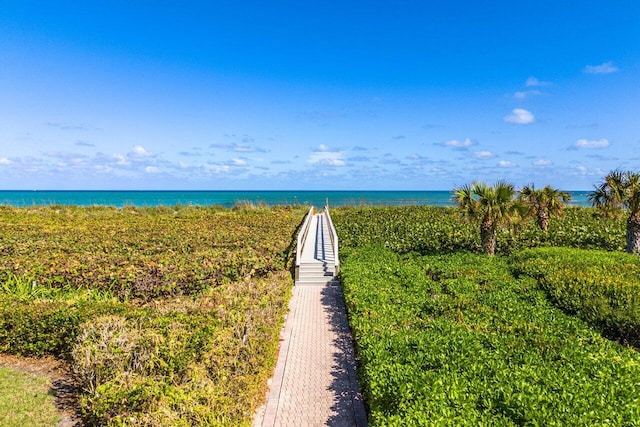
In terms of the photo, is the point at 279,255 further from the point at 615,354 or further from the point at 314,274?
the point at 615,354

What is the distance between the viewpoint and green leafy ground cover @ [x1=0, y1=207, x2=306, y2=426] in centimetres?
441

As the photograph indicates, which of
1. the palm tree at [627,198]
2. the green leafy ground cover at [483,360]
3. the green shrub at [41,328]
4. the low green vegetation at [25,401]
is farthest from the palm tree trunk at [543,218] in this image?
the low green vegetation at [25,401]

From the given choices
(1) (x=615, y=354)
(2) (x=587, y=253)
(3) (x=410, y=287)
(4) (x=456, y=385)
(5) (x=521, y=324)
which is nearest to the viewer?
(4) (x=456, y=385)

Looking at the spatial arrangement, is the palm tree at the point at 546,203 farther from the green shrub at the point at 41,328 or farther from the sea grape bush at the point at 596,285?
the green shrub at the point at 41,328

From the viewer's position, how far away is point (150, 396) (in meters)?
4.31

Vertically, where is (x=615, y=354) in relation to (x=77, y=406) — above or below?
above

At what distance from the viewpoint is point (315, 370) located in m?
6.65

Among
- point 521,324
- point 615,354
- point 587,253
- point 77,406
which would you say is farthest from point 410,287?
point 587,253

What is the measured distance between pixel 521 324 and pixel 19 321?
934cm

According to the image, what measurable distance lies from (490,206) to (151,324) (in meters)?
12.4

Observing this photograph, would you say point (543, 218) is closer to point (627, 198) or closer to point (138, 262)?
point (627, 198)

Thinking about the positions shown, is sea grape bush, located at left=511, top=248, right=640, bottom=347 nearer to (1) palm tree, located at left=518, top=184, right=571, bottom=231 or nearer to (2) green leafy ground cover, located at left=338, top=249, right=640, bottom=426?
(2) green leafy ground cover, located at left=338, top=249, right=640, bottom=426

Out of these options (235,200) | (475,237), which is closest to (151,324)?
(475,237)

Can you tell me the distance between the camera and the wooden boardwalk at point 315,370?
5312 mm
